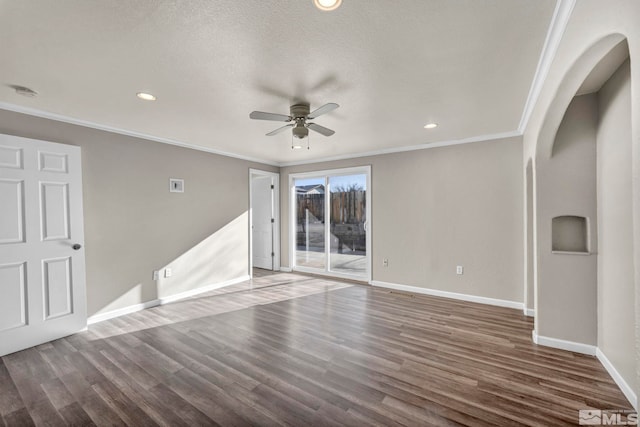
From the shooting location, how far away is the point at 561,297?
2.64 meters

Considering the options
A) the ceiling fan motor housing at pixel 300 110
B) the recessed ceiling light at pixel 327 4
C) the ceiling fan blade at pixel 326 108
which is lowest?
the ceiling fan blade at pixel 326 108

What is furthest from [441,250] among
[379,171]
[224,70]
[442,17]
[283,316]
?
[224,70]

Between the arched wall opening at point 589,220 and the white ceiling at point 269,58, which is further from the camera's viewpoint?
the arched wall opening at point 589,220

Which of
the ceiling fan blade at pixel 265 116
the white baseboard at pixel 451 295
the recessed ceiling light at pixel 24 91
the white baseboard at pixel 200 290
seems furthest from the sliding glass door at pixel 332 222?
the recessed ceiling light at pixel 24 91

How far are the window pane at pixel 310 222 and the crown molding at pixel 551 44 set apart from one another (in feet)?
12.7

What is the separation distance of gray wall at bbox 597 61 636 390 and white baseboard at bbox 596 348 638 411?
1.6 inches

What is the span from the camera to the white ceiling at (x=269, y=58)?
1.56 meters

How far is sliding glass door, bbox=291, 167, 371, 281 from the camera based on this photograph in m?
5.37

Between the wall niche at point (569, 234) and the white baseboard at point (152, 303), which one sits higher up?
the wall niche at point (569, 234)

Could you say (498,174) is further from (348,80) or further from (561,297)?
(348,80)

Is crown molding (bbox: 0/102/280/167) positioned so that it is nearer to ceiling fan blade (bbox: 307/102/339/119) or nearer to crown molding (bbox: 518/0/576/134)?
ceiling fan blade (bbox: 307/102/339/119)

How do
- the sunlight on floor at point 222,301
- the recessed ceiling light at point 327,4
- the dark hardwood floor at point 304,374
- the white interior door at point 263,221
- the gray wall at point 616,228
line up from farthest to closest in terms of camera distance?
1. the white interior door at point 263,221
2. the sunlight on floor at point 222,301
3. the gray wall at point 616,228
4. the dark hardwood floor at point 304,374
5. the recessed ceiling light at point 327,4

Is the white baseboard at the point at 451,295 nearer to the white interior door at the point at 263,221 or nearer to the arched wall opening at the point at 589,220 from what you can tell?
the arched wall opening at the point at 589,220

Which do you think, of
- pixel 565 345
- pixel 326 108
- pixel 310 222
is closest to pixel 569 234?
pixel 565 345
